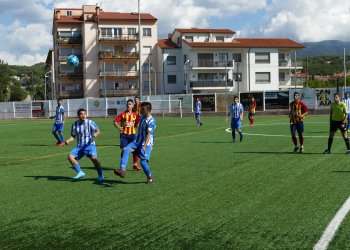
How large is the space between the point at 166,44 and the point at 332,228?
72.0 m

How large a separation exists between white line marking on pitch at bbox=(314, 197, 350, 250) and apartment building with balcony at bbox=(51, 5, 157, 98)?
219 feet

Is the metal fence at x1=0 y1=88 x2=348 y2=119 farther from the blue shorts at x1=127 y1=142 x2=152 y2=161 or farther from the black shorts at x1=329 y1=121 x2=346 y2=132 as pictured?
the blue shorts at x1=127 y1=142 x2=152 y2=161

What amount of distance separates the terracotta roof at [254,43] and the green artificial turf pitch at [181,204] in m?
58.3

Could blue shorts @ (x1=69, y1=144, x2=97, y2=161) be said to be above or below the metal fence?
below

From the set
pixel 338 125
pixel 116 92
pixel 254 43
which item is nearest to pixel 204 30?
pixel 254 43

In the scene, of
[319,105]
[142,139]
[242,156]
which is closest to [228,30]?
[319,105]

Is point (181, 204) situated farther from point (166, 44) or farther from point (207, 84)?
point (166, 44)

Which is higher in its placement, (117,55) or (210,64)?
(117,55)

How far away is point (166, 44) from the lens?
253 feet

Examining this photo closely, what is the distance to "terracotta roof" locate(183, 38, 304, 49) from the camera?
71.7 metres

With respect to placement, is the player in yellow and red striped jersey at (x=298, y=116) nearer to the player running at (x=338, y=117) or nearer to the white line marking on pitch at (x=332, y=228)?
the player running at (x=338, y=117)

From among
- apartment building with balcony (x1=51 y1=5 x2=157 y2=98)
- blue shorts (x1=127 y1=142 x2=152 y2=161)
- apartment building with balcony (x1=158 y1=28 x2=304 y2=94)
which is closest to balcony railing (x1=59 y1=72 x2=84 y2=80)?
apartment building with balcony (x1=51 y1=5 x2=157 y2=98)

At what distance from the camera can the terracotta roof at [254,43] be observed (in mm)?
71688

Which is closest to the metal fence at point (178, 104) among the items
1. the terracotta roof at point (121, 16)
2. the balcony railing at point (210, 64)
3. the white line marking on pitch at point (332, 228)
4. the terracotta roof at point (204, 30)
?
the balcony railing at point (210, 64)
